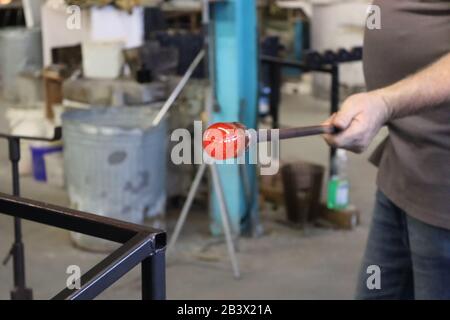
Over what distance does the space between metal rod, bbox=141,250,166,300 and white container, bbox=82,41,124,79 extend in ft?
9.16

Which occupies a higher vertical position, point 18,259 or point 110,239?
point 110,239

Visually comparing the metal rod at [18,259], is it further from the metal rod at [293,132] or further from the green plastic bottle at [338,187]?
the metal rod at [293,132]

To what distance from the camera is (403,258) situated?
1627 millimetres

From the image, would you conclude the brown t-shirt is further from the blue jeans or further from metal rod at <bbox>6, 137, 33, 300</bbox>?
metal rod at <bbox>6, 137, 33, 300</bbox>

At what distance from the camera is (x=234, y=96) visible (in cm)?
332

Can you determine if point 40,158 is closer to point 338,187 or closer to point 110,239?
point 338,187

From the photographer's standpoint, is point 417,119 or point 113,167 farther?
point 113,167

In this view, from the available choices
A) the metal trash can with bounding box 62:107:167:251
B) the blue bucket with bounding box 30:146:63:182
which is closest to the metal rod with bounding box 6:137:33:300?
the metal trash can with bounding box 62:107:167:251

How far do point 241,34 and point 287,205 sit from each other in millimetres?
864

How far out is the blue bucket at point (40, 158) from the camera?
14.1ft

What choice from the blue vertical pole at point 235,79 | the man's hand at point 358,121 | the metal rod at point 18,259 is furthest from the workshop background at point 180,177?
the man's hand at point 358,121

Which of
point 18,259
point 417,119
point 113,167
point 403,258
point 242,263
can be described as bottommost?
point 242,263

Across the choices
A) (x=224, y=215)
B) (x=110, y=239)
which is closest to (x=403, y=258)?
(x=110, y=239)

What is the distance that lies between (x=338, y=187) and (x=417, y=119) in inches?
80.2
